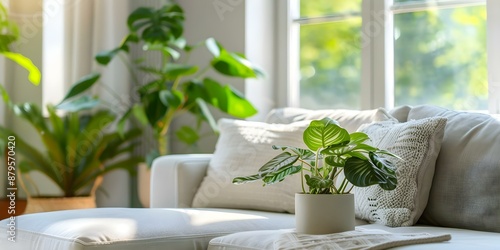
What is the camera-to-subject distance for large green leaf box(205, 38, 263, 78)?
369 centimetres

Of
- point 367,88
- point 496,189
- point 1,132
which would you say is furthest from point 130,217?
point 1,132

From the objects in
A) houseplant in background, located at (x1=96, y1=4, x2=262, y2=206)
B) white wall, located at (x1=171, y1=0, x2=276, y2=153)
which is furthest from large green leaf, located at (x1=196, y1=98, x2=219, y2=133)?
white wall, located at (x1=171, y1=0, x2=276, y2=153)

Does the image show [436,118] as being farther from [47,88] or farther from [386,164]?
[47,88]

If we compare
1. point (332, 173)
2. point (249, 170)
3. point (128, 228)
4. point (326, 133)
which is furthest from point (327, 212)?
point (249, 170)

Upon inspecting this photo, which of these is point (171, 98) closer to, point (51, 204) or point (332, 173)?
point (51, 204)

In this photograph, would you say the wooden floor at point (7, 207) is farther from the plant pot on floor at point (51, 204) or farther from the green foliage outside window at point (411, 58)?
the green foliage outside window at point (411, 58)

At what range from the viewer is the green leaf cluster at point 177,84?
374 cm

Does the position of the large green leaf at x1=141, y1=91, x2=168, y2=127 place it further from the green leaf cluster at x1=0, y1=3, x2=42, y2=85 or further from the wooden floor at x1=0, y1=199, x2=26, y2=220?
the wooden floor at x1=0, y1=199, x2=26, y2=220

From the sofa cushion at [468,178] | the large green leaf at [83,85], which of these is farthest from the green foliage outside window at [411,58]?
the large green leaf at [83,85]

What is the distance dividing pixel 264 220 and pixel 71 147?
197cm

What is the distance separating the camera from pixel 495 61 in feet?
10.6

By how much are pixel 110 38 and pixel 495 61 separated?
2194 mm

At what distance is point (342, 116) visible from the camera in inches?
122

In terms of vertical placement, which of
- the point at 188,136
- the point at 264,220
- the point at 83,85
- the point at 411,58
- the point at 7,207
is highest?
the point at 411,58
